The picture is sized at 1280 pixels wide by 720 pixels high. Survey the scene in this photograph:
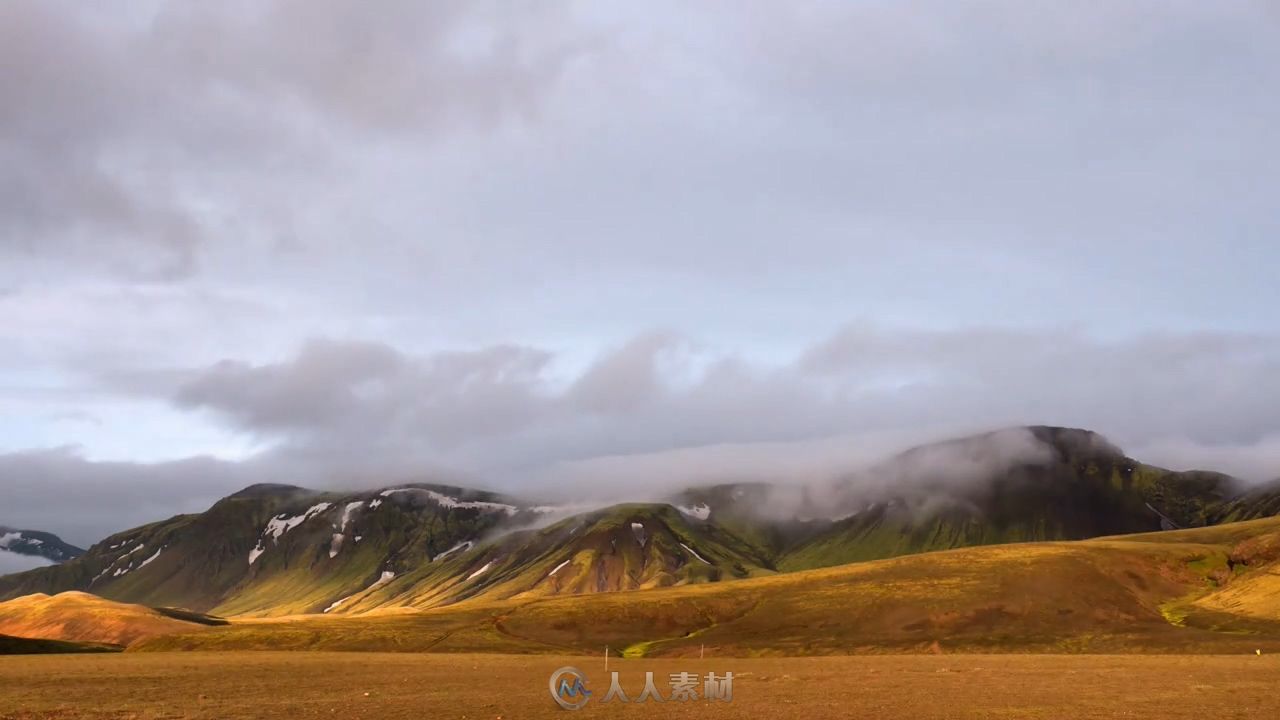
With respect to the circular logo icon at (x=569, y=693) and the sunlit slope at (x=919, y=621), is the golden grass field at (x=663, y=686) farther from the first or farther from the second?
the sunlit slope at (x=919, y=621)

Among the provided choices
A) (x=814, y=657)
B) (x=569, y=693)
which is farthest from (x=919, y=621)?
(x=569, y=693)

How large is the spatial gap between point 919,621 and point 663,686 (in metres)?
98.9

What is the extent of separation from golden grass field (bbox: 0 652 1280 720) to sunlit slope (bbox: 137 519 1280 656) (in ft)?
113

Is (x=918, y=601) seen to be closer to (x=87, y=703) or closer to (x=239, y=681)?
(x=239, y=681)

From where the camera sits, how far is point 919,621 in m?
167

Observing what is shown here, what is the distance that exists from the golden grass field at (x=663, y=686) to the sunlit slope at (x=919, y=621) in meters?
34.5

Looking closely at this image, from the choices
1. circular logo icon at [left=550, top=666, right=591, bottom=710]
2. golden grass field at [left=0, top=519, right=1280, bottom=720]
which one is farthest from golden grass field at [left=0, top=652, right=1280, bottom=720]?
circular logo icon at [left=550, top=666, right=591, bottom=710]

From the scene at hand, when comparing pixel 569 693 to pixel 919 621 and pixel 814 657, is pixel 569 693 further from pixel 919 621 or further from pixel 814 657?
pixel 919 621

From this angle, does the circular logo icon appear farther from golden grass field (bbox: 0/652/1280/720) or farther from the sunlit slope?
the sunlit slope

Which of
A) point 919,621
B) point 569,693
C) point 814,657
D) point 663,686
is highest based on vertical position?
point 569,693

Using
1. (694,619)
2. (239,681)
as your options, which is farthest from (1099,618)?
(239,681)

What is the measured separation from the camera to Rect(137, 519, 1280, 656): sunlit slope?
493 ft

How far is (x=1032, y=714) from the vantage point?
58.9 m

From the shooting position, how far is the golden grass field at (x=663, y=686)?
2366 inches
